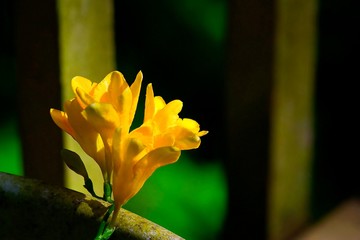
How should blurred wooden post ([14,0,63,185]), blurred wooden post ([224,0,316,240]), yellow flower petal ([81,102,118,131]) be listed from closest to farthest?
yellow flower petal ([81,102,118,131]) < blurred wooden post ([14,0,63,185]) < blurred wooden post ([224,0,316,240])

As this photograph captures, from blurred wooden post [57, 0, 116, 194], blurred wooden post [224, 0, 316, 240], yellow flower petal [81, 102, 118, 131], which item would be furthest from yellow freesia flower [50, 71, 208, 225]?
blurred wooden post [224, 0, 316, 240]

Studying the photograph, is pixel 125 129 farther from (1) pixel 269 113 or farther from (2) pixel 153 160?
(1) pixel 269 113

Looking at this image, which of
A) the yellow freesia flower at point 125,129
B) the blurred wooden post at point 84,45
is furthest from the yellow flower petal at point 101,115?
the blurred wooden post at point 84,45

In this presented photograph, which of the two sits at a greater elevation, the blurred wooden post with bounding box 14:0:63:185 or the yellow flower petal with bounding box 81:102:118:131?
the yellow flower petal with bounding box 81:102:118:131

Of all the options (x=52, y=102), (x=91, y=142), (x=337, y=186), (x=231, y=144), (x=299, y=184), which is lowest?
(x=337, y=186)

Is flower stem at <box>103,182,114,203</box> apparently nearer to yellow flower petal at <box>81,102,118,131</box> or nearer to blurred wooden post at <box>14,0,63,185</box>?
yellow flower petal at <box>81,102,118,131</box>

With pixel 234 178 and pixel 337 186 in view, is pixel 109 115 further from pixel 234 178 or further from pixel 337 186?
pixel 337 186

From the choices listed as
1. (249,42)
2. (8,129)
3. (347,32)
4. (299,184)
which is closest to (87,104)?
(249,42)
